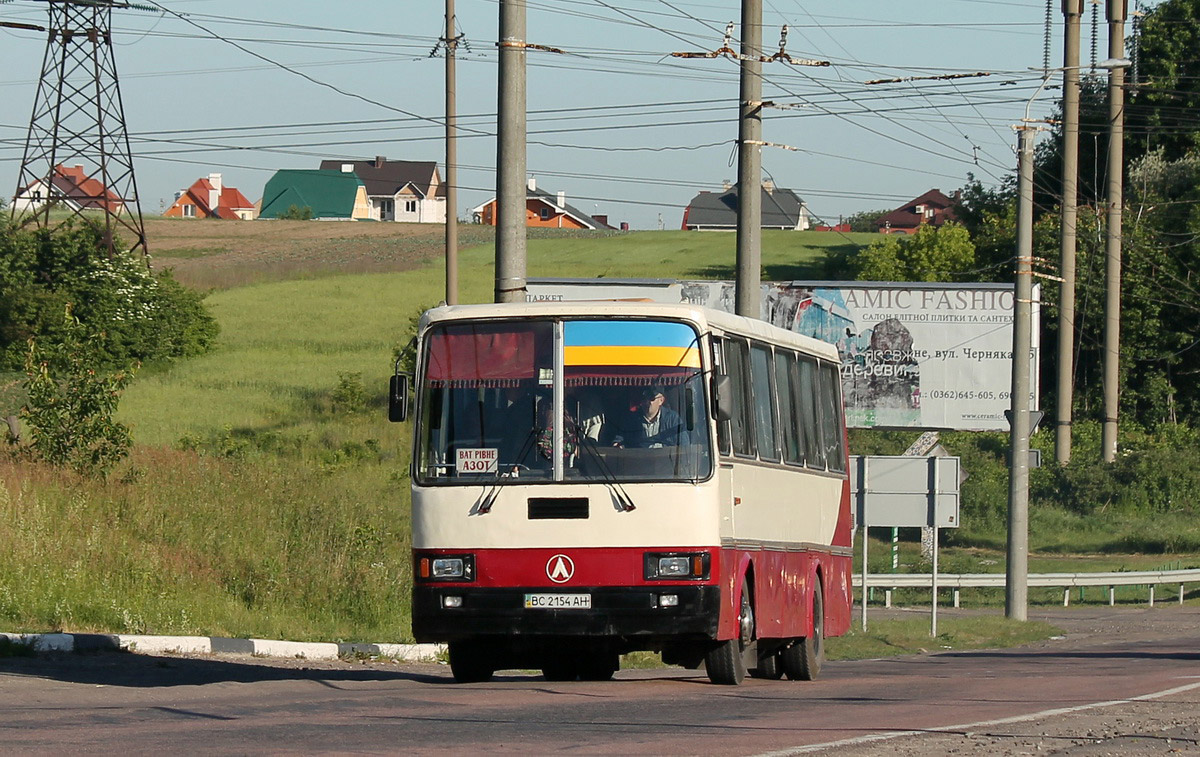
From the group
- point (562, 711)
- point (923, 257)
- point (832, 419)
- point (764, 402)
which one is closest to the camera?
point (562, 711)

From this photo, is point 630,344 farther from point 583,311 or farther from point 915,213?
point 915,213

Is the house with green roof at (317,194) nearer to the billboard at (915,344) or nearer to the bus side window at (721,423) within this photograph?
the billboard at (915,344)

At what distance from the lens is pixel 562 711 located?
36.2ft

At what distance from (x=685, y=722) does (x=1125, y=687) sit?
6.09 m

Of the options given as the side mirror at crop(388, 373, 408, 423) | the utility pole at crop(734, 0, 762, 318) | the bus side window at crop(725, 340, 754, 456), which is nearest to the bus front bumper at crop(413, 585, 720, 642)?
the side mirror at crop(388, 373, 408, 423)

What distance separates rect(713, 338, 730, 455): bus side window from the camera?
12.8 meters

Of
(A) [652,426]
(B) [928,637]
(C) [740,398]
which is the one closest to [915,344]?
(B) [928,637]

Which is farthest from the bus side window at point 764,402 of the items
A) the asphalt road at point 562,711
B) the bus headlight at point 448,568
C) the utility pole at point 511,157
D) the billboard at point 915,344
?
the billboard at point 915,344

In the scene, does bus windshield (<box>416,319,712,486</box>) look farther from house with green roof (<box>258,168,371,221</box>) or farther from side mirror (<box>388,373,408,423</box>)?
house with green roof (<box>258,168,371,221</box>)

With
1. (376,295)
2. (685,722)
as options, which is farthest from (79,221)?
(685,722)

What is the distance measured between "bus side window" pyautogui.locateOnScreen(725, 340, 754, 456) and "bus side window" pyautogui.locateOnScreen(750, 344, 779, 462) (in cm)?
22

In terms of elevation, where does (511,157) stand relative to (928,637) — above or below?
above

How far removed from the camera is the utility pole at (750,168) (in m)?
21.9

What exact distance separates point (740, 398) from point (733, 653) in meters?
2.02
